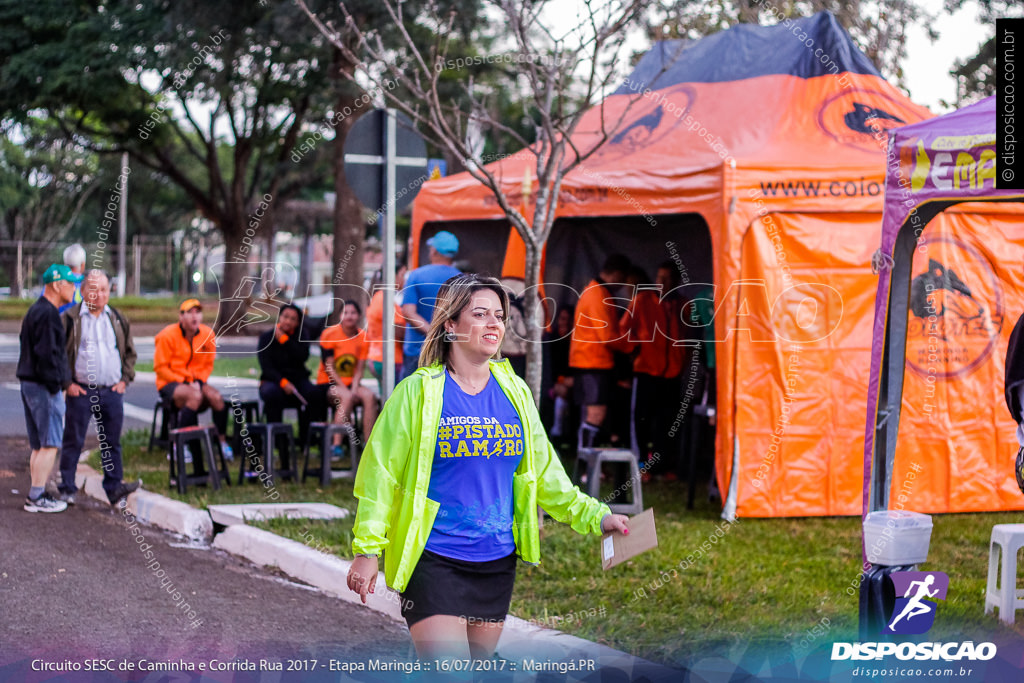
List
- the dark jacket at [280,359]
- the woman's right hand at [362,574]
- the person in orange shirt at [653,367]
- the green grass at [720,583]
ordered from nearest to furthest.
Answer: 1. the woman's right hand at [362,574]
2. the green grass at [720,583]
3. the person in orange shirt at [653,367]
4. the dark jacket at [280,359]

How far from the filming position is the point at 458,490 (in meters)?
3.53

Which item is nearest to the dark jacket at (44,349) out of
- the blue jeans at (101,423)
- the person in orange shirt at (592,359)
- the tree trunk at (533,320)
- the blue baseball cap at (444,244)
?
the blue jeans at (101,423)

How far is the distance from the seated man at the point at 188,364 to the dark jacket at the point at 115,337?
3.59 feet

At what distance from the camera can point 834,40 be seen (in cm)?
953

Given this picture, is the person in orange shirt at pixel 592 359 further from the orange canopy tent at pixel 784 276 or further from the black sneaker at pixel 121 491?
the black sneaker at pixel 121 491

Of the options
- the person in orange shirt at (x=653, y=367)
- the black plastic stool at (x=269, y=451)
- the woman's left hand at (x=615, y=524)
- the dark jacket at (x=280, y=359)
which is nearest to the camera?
the woman's left hand at (x=615, y=524)

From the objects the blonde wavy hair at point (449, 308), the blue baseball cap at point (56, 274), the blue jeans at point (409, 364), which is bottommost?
the blue jeans at point (409, 364)

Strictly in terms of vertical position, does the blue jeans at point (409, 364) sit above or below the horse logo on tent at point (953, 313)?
below

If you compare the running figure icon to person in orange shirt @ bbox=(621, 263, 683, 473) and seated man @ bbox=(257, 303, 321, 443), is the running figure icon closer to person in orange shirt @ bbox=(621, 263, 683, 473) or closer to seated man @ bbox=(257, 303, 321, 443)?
person in orange shirt @ bbox=(621, 263, 683, 473)

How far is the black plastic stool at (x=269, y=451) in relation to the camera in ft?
29.6

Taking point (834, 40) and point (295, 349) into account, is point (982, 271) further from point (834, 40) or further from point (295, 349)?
point (295, 349)

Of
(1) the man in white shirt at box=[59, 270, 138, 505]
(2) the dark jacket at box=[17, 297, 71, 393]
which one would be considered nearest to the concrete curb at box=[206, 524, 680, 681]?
(1) the man in white shirt at box=[59, 270, 138, 505]

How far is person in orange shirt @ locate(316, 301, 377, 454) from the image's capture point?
10094mm

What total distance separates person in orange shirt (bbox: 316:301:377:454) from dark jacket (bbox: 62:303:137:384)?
6.63 feet
